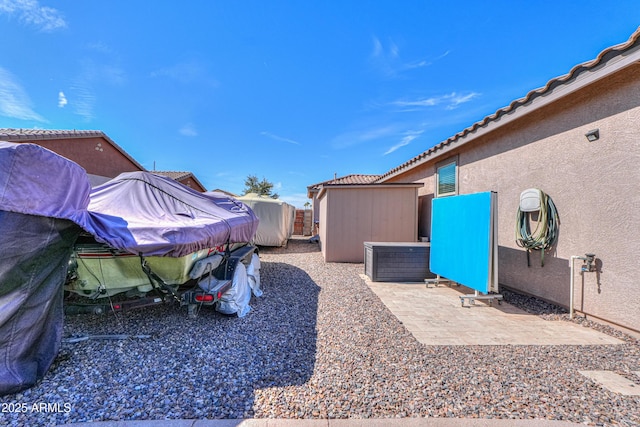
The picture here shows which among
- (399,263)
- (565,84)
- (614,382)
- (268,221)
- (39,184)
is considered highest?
(565,84)

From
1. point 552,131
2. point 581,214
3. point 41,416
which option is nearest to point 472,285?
point 581,214

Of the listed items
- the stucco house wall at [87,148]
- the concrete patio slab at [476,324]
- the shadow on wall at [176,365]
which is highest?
the stucco house wall at [87,148]

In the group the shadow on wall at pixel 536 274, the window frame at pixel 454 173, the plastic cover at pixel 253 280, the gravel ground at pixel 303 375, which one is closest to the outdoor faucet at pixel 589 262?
the shadow on wall at pixel 536 274

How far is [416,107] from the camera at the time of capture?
9.02m

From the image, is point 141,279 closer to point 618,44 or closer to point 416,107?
point 618,44

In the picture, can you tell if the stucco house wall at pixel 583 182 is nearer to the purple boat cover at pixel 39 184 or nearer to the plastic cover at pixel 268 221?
the purple boat cover at pixel 39 184

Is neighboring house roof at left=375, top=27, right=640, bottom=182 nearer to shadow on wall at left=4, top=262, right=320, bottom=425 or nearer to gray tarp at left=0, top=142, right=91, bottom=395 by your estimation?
shadow on wall at left=4, top=262, right=320, bottom=425

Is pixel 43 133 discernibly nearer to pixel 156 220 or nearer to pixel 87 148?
pixel 87 148

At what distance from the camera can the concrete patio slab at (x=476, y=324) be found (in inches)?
118

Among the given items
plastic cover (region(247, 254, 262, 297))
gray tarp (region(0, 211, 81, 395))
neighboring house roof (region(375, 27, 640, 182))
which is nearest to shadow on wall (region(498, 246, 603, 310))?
neighboring house roof (region(375, 27, 640, 182))

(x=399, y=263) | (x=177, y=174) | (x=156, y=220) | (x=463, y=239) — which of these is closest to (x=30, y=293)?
(x=156, y=220)

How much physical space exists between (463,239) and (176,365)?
466 centimetres

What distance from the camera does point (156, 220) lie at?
3.05 m

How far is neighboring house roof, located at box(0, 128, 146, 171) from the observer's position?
8.68 meters
